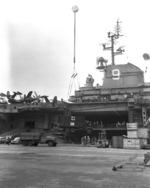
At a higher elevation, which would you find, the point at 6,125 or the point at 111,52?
the point at 111,52

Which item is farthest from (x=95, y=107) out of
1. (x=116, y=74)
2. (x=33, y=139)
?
(x=33, y=139)

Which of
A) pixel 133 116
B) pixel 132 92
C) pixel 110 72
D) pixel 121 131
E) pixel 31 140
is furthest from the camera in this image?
pixel 110 72

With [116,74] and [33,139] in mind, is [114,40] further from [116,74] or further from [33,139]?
[33,139]

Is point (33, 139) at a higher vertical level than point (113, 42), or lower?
lower

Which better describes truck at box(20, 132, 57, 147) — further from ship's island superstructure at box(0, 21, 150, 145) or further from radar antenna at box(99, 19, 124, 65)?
radar antenna at box(99, 19, 124, 65)

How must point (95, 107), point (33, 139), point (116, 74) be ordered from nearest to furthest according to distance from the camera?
point (33, 139)
point (95, 107)
point (116, 74)

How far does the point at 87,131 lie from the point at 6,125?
18.2 m

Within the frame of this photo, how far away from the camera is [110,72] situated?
52.1m

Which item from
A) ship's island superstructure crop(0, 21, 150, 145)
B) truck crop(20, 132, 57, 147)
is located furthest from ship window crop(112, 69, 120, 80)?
truck crop(20, 132, 57, 147)

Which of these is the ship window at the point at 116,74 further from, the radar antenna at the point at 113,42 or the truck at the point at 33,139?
the truck at the point at 33,139

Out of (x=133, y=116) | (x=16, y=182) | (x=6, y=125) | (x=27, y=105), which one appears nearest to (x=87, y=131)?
(x=133, y=116)

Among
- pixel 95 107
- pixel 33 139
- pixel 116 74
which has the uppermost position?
pixel 116 74

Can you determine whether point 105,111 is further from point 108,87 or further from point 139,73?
point 139,73

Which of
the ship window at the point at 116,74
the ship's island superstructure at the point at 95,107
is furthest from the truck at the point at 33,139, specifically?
the ship window at the point at 116,74
